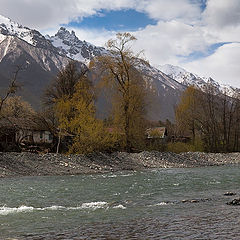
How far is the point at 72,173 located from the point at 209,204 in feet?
52.6

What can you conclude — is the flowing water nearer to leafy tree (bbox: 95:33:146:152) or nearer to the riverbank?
the riverbank

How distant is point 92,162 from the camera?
108 feet

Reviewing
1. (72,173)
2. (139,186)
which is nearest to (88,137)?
(72,173)

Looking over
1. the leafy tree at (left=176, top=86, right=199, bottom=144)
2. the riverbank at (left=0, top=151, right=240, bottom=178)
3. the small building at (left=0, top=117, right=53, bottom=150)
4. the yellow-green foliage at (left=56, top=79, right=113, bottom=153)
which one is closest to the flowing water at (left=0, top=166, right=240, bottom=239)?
the riverbank at (left=0, top=151, right=240, bottom=178)

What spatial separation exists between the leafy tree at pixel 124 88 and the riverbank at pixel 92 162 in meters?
3.01

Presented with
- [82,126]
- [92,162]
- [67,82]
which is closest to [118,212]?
[92,162]

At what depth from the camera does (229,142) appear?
52.6 m

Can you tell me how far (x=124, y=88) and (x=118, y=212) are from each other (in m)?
27.3

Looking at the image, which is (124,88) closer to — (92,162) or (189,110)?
(92,162)

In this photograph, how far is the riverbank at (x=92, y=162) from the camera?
90.1 feet

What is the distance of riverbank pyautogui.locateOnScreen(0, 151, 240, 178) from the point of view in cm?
2747

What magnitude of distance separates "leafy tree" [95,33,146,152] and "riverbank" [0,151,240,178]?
3015mm

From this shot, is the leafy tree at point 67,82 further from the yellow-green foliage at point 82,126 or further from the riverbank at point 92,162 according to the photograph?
the riverbank at point 92,162

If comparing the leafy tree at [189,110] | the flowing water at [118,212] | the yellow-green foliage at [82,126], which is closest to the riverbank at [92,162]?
the yellow-green foliage at [82,126]
